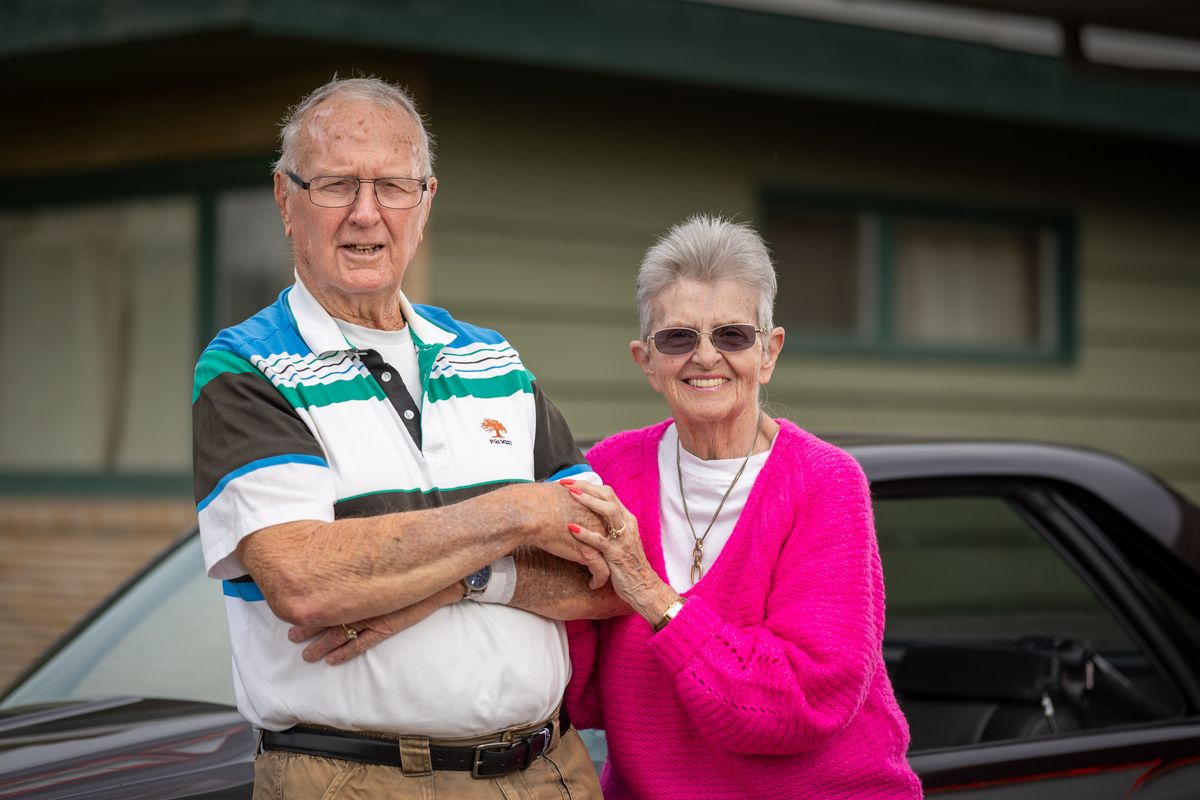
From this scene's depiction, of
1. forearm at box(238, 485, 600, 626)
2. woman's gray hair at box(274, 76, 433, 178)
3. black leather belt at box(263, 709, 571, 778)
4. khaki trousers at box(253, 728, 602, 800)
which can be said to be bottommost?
khaki trousers at box(253, 728, 602, 800)

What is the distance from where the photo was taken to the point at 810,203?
7797mm

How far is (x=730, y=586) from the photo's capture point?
244 centimetres

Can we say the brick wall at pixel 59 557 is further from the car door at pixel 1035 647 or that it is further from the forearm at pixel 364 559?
the forearm at pixel 364 559

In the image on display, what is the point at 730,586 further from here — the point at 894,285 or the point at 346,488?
the point at 894,285

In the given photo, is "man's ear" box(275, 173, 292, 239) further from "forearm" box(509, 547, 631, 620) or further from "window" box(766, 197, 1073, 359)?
"window" box(766, 197, 1073, 359)

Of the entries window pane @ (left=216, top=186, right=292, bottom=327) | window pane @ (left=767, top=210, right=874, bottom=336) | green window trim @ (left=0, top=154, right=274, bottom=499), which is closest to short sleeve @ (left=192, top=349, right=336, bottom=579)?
green window trim @ (left=0, top=154, right=274, bottom=499)

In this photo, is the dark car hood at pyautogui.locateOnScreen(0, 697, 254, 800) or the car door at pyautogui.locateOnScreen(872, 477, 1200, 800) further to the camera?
the car door at pyautogui.locateOnScreen(872, 477, 1200, 800)

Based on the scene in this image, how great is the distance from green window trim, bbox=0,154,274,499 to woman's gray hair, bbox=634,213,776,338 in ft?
16.5

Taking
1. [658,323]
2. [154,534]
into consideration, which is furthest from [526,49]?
[658,323]

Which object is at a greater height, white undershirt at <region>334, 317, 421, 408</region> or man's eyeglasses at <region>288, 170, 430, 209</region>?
man's eyeglasses at <region>288, 170, 430, 209</region>

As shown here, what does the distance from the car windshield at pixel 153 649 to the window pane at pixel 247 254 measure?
405 cm

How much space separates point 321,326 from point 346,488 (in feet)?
0.94

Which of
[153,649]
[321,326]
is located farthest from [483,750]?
[153,649]

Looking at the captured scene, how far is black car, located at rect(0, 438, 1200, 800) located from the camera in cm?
283
